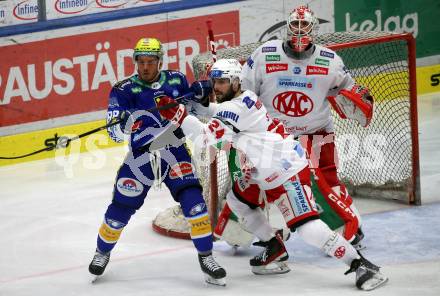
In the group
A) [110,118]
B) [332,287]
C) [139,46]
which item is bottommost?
[332,287]

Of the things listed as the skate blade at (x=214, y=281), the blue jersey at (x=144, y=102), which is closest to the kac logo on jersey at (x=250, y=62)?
the blue jersey at (x=144, y=102)

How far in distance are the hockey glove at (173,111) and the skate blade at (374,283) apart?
1337mm

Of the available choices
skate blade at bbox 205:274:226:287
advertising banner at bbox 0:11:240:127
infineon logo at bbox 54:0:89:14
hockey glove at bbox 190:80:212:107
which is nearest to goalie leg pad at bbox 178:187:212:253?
skate blade at bbox 205:274:226:287

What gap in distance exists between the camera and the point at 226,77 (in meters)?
6.12

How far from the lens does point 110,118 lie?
631 cm

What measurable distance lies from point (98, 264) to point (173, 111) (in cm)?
98

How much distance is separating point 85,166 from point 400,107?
8.59ft

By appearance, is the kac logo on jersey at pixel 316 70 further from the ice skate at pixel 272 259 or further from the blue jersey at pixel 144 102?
the ice skate at pixel 272 259

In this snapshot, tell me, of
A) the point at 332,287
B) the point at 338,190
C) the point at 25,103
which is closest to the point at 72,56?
the point at 25,103

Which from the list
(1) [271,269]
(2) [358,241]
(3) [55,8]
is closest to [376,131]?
(2) [358,241]

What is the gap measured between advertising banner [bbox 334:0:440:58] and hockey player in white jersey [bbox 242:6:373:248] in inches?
148

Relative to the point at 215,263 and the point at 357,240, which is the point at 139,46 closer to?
the point at 215,263

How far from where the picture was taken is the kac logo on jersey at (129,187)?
6.38m

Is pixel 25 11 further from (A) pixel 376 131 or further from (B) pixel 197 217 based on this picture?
(B) pixel 197 217
